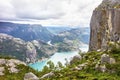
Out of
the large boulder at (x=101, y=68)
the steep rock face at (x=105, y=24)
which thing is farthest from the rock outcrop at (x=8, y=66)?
the large boulder at (x=101, y=68)

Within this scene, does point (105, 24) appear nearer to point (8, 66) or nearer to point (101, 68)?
point (101, 68)

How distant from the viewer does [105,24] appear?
73312 millimetres

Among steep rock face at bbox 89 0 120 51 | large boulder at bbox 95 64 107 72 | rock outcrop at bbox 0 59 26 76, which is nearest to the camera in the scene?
large boulder at bbox 95 64 107 72

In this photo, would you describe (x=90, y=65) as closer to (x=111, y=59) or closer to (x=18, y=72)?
(x=111, y=59)

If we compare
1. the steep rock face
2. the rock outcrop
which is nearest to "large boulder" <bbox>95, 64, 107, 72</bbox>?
the steep rock face

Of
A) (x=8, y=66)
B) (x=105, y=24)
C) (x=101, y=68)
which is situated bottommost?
(x=8, y=66)

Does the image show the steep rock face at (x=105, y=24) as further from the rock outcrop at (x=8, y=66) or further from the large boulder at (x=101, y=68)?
the rock outcrop at (x=8, y=66)

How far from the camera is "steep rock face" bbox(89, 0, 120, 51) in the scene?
63.5 meters

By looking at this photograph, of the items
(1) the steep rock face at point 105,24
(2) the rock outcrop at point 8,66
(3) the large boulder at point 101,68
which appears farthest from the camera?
(2) the rock outcrop at point 8,66

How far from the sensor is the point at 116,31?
6188 cm

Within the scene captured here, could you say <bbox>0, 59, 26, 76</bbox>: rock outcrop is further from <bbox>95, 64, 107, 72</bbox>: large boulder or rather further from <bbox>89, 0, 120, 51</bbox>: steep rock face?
<bbox>95, 64, 107, 72</bbox>: large boulder

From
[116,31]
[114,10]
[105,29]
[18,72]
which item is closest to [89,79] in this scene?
[116,31]

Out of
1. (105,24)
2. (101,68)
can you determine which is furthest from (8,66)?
(101,68)

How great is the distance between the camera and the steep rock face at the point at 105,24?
208 ft
